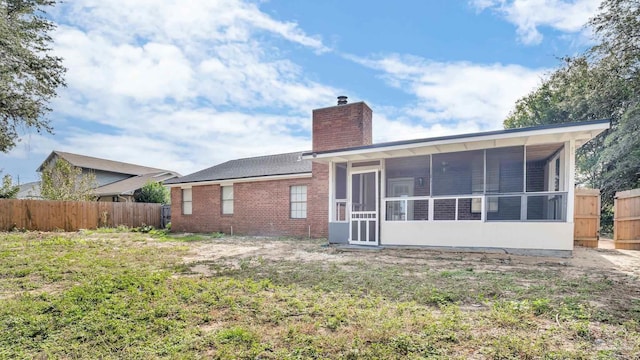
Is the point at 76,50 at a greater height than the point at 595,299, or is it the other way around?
the point at 76,50

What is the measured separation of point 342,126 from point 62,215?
1273 cm

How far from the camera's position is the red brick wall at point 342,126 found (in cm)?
1237

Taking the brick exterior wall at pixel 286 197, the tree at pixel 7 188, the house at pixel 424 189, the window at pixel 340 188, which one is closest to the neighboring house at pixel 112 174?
the tree at pixel 7 188

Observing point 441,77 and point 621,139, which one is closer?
point 441,77

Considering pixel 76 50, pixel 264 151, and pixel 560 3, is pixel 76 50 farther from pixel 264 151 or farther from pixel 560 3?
pixel 560 3

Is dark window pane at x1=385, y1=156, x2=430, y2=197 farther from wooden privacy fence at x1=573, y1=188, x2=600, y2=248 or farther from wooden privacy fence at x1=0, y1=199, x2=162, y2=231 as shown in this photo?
wooden privacy fence at x1=0, y1=199, x2=162, y2=231

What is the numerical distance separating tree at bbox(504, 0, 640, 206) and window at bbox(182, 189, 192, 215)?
19.0 metres

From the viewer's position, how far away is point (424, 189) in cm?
1026

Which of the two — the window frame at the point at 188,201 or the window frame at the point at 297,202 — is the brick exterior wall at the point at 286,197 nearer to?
the window frame at the point at 297,202

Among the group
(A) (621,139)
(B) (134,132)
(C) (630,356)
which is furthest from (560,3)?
(B) (134,132)

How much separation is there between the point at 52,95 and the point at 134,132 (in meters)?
10.7

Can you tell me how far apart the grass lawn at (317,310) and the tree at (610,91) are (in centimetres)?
1095

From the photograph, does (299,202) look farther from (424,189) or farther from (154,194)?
(154,194)

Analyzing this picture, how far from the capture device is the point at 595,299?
13.6ft
